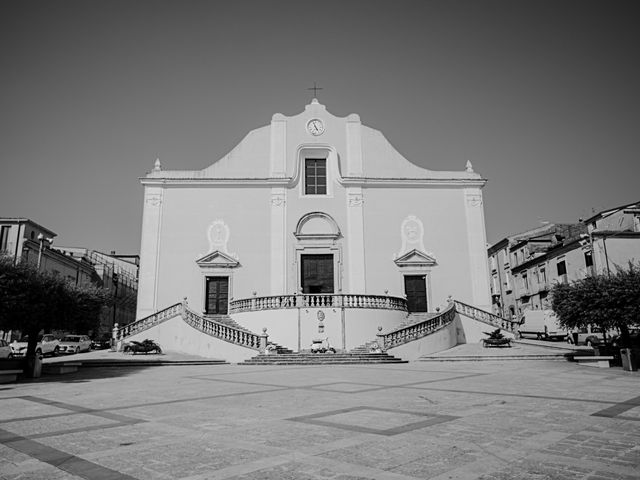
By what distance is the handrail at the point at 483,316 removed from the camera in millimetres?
26578

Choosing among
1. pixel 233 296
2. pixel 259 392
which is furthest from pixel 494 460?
pixel 233 296

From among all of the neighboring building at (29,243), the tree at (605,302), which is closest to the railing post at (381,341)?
the tree at (605,302)

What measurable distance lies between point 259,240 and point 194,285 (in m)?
4.42

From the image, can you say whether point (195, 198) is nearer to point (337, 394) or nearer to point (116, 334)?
point (116, 334)

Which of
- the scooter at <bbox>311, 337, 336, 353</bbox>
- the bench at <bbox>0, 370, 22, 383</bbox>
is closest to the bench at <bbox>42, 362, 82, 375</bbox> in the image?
the bench at <bbox>0, 370, 22, 383</bbox>

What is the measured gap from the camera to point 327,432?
5867mm

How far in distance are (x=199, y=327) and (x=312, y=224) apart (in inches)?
361

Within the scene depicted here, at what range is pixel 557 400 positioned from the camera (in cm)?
838

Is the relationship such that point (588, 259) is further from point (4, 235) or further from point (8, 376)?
point (4, 235)

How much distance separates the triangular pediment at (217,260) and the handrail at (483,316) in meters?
12.3

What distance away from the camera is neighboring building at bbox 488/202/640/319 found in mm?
33844

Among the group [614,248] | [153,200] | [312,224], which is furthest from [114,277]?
[614,248]

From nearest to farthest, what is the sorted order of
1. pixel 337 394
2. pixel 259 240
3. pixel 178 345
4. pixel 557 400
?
pixel 557 400 → pixel 337 394 → pixel 178 345 → pixel 259 240

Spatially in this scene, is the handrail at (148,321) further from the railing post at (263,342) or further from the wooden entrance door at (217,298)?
the railing post at (263,342)
